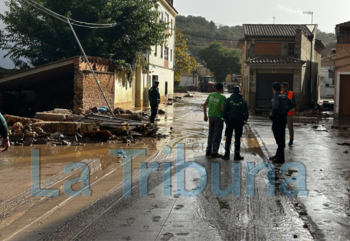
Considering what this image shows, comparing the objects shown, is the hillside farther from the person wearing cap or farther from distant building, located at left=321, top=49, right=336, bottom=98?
the person wearing cap

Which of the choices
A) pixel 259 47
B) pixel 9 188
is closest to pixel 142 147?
pixel 9 188

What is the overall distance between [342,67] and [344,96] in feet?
4.95

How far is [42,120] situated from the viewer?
1383 centimetres

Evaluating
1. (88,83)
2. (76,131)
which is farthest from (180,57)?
→ (76,131)

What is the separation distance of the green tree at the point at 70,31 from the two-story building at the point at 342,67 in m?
10.1

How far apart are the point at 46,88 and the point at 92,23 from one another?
4.17m

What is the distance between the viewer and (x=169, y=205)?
607 centimetres

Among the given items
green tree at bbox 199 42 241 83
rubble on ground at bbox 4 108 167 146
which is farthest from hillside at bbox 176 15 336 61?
rubble on ground at bbox 4 108 167 146

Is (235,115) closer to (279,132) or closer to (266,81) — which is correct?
(279,132)

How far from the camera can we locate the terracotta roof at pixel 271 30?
3544cm

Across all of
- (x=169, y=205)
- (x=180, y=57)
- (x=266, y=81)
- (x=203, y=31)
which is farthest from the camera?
(x=203, y=31)

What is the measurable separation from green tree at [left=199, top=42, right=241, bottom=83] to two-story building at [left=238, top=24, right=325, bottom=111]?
50488mm

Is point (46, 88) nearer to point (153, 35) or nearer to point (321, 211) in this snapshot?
point (153, 35)

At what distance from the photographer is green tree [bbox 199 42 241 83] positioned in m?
90.0
